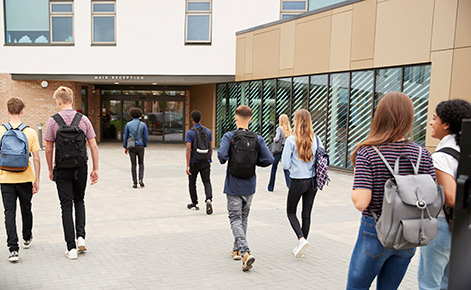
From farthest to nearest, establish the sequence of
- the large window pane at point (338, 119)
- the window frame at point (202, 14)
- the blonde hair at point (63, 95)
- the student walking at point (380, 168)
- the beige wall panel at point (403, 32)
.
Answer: the window frame at point (202, 14) < the large window pane at point (338, 119) < the beige wall panel at point (403, 32) < the blonde hair at point (63, 95) < the student walking at point (380, 168)

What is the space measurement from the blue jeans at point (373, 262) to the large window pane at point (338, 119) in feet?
34.1

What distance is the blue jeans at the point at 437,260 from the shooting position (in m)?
2.92

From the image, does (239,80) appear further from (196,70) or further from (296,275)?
(296,275)

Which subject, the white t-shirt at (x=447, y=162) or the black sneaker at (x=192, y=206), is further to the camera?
the black sneaker at (x=192, y=206)

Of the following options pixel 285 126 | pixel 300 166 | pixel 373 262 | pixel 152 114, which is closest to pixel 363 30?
pixel 285 126

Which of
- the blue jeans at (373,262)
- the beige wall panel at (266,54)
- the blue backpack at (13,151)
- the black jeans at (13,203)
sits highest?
the beige wall panel at (266,54)

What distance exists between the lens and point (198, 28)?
1862 cm

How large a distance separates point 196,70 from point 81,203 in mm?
14054

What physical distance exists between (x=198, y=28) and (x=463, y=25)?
11.8 metres

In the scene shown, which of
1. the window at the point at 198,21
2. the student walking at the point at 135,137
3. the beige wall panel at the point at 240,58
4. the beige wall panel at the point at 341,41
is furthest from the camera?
the window at the point at 198,21

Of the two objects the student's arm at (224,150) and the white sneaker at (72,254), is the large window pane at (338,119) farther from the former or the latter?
the white sneaker at (72,254)

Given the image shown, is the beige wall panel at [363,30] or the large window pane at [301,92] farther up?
the beige wall panel at [363,30]

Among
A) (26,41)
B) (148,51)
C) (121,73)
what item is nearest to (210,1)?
(148,51)

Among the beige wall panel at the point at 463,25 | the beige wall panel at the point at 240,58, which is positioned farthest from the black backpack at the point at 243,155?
the beige wall panel at the point at 240,58
